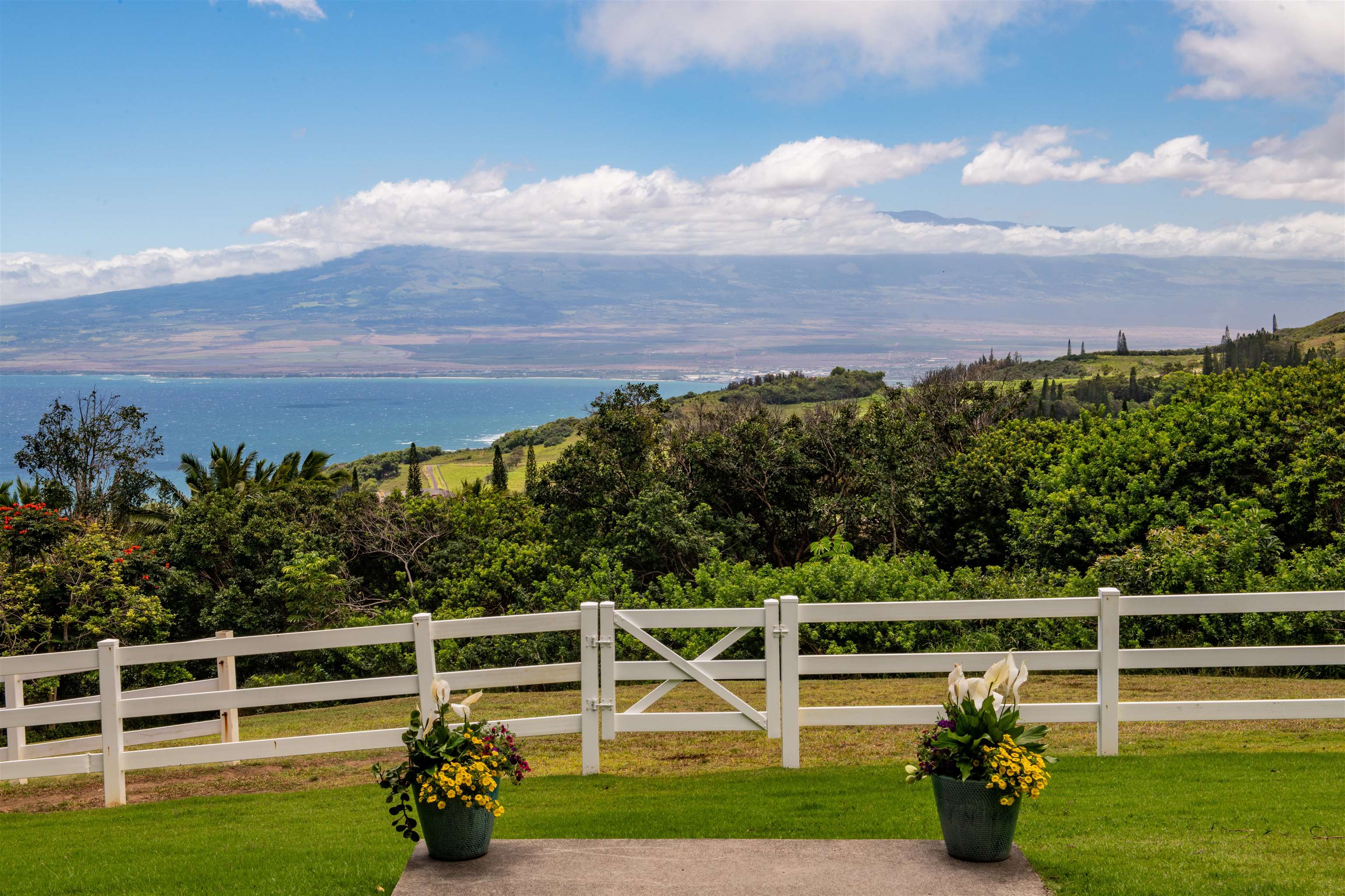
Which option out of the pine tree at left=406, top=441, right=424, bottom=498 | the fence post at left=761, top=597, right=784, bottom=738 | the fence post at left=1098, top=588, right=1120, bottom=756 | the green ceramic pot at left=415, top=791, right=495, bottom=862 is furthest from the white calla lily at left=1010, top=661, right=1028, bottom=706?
the pine tree at left=406, top=441, right=424, bottom=498

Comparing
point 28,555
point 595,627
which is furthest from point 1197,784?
point 28,555

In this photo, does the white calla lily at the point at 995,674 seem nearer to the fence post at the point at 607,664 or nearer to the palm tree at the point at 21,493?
the fence post at the point at 607,664

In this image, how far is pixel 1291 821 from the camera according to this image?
22.5ft

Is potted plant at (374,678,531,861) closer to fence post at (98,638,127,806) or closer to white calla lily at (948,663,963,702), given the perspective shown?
white calla lily at (948,663,963,702)

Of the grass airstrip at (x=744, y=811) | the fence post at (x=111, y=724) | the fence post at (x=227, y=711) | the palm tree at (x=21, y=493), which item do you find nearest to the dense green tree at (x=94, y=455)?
the palm tree at (x=21, y=493)

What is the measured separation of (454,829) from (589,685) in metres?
2.67

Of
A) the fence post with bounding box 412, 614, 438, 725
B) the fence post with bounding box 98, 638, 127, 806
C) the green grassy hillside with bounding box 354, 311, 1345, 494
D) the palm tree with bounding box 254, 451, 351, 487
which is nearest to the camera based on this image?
the fence post with bounding box 412, 614, 438, 725

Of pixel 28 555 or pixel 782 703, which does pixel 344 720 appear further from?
pixel 28 555

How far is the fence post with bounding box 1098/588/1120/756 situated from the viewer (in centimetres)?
873

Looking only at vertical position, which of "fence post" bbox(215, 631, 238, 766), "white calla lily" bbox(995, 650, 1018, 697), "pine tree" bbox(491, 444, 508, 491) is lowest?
"pine tree" bbox(491, 444, 508, 491)

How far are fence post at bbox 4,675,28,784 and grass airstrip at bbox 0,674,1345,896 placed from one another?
14.9 inches

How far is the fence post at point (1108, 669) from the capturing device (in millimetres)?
8734

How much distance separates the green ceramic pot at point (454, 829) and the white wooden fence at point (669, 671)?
2.33 meters

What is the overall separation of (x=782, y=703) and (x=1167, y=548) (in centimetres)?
1295
